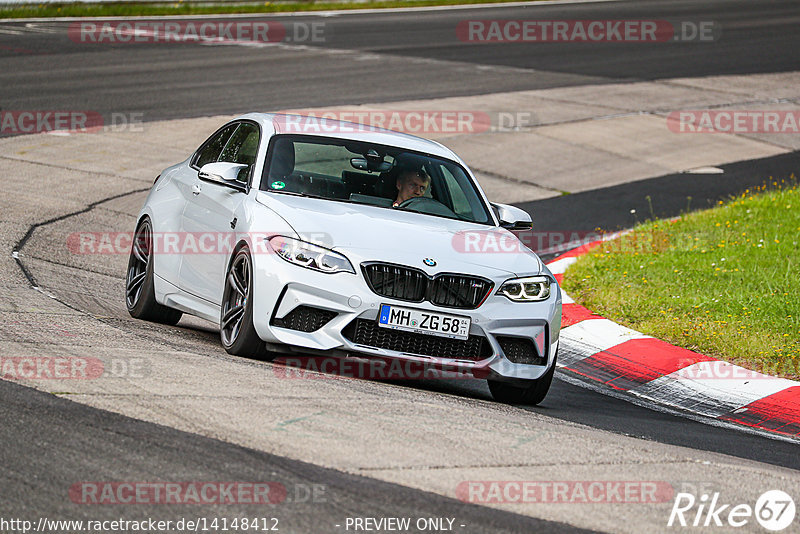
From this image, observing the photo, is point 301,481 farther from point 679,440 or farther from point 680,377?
point 680,377

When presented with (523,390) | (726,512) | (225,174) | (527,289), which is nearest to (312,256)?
(225,174)

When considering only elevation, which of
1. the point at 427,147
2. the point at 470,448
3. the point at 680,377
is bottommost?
the point at 680,377

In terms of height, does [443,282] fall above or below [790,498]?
above

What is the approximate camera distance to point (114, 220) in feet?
41.0

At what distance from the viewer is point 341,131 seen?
330 inches

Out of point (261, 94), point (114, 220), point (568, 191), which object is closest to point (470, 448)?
point (114, 220)

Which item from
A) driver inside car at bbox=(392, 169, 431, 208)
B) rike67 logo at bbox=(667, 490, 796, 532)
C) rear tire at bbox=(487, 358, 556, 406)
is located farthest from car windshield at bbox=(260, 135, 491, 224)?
rike67 logo at bbox=(667, 490, 796, 532)

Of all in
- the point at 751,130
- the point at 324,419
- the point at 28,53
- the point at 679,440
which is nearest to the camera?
the point at 324,419

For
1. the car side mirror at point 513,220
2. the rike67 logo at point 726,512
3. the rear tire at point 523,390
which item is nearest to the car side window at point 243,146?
the car side mirror at point 513,220

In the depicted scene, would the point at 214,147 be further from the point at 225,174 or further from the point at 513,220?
the point at 513,220

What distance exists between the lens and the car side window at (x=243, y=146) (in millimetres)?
8148

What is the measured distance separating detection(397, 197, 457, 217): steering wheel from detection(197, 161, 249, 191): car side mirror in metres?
1.09

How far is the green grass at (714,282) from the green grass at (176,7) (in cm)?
2009

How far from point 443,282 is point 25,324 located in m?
2.49
